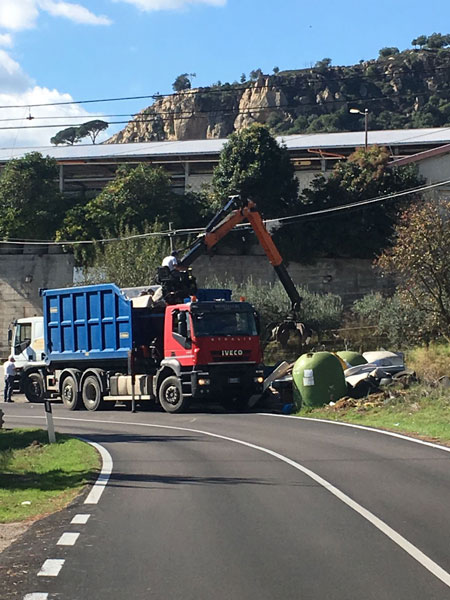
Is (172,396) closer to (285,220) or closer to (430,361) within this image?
(430,361)

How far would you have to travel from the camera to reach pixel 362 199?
150ft

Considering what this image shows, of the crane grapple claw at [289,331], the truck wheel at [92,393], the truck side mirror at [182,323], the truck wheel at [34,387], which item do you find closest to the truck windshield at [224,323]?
the truck side mirror at [182,323]

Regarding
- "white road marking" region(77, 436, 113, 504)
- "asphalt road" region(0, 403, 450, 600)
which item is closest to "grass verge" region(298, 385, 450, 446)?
"asphalt road" region(0, 403, 450, 600)

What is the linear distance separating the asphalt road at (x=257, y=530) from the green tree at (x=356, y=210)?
95.7 ft

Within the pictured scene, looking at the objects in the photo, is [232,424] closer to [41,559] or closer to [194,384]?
[194,384]

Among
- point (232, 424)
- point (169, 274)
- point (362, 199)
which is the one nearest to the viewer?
point (232, 424)

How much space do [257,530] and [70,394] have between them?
71.4ft

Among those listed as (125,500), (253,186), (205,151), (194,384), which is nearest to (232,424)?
(194,384)

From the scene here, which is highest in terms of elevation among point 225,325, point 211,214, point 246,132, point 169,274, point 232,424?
point 246,132

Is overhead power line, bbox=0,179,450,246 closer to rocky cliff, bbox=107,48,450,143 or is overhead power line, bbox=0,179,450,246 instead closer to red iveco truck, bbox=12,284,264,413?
red iveco truck, bbox=12,284,264,413

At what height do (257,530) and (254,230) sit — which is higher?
(254,230)

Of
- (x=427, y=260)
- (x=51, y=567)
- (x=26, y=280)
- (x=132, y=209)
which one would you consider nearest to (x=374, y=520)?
(x=51, y=567)

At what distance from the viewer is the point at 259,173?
150 ft

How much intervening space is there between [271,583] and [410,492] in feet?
14.9
